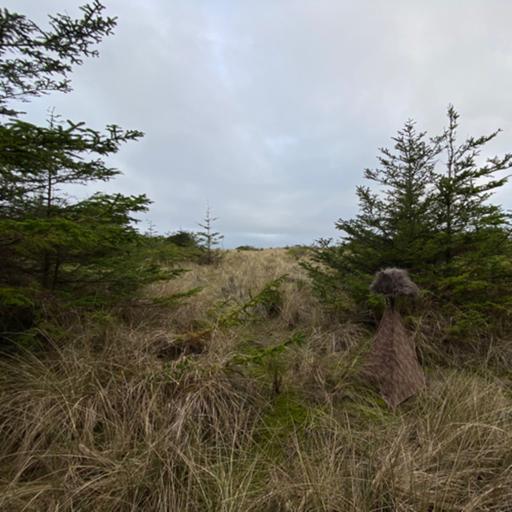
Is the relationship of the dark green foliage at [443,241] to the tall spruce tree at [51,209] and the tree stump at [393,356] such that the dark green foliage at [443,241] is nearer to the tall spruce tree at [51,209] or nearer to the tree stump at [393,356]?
the tree stump at [393,356]

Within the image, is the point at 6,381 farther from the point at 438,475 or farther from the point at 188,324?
the point at 438,475

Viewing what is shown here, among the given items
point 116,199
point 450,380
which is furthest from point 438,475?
point 116,199

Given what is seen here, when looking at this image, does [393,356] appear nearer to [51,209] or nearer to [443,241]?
[443,241]

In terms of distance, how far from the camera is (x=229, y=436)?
198cm

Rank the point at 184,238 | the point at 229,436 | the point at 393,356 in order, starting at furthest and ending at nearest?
the point at 184,238, the point at 393,356, the point at 229,436

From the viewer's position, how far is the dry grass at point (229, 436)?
1.43 meters

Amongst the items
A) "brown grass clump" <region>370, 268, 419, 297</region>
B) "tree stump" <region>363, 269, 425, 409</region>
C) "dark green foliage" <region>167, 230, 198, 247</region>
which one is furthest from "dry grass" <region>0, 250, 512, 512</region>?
"dark green foliage" <region>167, 230, 198, 247</region>

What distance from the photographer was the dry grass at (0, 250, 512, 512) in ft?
4.68

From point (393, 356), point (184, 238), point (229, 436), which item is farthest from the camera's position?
point (184, 238)

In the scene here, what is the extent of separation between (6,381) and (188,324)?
1.95 m

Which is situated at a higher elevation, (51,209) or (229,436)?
(51,209)

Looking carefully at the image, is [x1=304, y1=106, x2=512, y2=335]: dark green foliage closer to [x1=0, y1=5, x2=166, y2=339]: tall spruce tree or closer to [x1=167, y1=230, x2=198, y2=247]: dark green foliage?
[x1=0, y1=5, x2=166, y2=339]: tall spruce tree

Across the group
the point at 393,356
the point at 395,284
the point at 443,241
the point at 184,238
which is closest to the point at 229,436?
the point at 393,356

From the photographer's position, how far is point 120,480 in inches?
59.0
